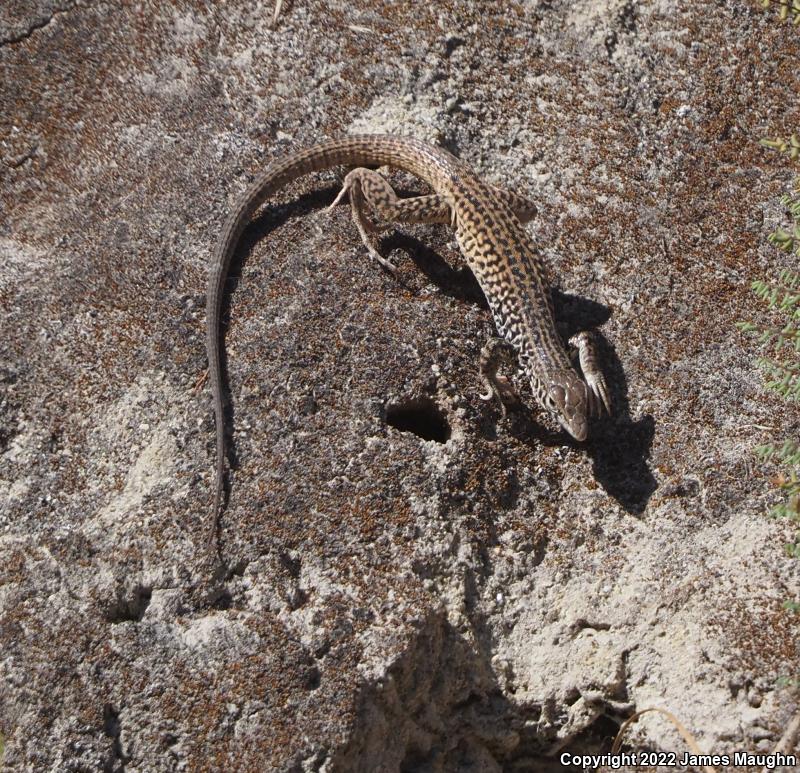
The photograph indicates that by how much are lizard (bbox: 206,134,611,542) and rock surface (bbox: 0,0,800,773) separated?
0.44 ft

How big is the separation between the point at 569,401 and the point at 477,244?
1.09 m

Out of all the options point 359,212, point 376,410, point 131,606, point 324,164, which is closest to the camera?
point 131,606

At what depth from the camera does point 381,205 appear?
4.96 m

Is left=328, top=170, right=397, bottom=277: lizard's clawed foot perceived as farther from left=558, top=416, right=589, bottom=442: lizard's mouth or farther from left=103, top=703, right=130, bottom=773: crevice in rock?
left=103, top=703, right=130, bottom=773: crevice in rock

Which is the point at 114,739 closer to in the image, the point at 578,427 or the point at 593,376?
the point at 578,427

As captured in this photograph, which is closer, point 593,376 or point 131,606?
point 131,606

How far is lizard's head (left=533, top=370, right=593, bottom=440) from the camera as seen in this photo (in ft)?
14.5

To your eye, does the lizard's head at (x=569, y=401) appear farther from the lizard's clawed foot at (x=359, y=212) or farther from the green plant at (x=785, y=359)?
the lizard's clawed foot at (x=359, y=212)

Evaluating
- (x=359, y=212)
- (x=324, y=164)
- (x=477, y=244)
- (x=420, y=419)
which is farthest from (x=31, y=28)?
(x=420, y=419)

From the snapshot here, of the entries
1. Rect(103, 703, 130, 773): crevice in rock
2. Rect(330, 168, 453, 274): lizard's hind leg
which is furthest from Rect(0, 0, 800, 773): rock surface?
Rect(330, 168, 453, 274): lizard's hind leg

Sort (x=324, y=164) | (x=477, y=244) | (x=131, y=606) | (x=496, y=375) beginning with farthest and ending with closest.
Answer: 1. (x=324, y=164)
2. (x=477, y=244)
3. (x=496, y=375)
4. (x=131, y=606)

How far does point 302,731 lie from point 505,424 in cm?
186

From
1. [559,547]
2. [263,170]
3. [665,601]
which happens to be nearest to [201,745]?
[559,547]

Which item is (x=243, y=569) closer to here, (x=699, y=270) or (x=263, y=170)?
(x=263, y=170)
